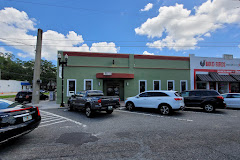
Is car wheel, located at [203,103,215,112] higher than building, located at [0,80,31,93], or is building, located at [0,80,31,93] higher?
building, located at [0,80,31,93]

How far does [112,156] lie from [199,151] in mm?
2383

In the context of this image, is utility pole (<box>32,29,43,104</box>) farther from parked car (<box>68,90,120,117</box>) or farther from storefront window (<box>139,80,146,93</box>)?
storefront window (<box>139,80,146,93</box>)

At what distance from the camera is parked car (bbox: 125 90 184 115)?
7.66m

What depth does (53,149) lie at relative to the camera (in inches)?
136

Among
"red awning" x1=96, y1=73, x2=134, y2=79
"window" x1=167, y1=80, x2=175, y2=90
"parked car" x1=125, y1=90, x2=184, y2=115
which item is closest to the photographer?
"parked car" x1=125, y1=90, x2=184, y2=115

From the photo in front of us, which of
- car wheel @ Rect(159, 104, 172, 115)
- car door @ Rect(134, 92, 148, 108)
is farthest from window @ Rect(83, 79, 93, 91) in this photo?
car wheel @ Rect(159, 104, 172, 115)

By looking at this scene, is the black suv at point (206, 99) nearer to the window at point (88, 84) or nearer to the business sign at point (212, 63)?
the business sign at point (212, 63)

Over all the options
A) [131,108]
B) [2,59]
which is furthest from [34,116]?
[2,59]

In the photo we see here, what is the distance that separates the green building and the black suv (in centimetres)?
585

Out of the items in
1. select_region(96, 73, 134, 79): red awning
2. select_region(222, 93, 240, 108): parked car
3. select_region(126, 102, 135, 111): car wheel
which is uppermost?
select_region(96, 73, 134, 79): red awning

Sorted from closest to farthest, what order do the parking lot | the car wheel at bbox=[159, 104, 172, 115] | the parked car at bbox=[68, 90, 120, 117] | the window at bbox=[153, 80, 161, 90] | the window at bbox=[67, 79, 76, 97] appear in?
the parking lot
the parked car at bbox=[68, 90, 120, 117]
the car wheel at bbox=[159, 104, 172, 115]
the window at bbox=[67, 79, 76, 97]
the window at bbox=[153, 80, 161, 90]

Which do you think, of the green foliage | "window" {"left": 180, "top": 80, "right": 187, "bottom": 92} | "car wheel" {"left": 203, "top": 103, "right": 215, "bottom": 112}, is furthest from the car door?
the green foliage

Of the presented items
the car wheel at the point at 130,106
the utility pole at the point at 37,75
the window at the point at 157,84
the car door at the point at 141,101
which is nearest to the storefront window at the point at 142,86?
the window at the point at 157,84

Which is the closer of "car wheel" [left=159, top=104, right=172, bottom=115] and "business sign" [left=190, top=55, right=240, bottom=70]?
"car wheel" [left=159, top=104, right=172, bottom=115]
